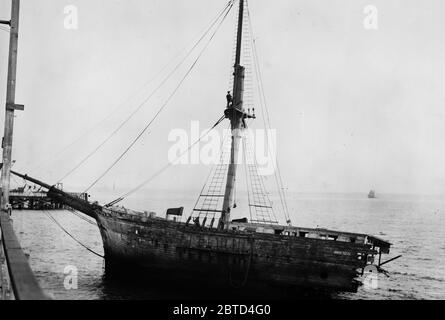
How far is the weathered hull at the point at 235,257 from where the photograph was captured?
17125 mm

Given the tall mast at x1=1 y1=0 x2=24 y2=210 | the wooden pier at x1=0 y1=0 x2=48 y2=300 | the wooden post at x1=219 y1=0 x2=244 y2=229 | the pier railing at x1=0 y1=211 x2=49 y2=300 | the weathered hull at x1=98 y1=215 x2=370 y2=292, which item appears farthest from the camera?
the wooden post at x1=219 y1=0 x2=244 y2=229

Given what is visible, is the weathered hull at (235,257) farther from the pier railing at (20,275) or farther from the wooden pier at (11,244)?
the pier railing at (20,275)

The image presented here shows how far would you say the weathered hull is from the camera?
→ 17.1 metres

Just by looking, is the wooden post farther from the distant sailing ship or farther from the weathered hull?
the weathered hull

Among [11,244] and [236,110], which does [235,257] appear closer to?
[236,110]

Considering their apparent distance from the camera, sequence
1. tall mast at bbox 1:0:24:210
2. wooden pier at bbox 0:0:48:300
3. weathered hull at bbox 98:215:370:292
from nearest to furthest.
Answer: wooden pier at bbox 0:0:48:300 → tall mast at bbox 1:0:24:210 → weathered hull at bbox 98:215:370:292

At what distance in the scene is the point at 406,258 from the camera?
40.2 m

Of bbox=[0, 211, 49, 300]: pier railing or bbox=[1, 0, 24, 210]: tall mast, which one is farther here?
bbox=[1, 0, 24, 210]: tall mast

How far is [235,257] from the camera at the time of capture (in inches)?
720

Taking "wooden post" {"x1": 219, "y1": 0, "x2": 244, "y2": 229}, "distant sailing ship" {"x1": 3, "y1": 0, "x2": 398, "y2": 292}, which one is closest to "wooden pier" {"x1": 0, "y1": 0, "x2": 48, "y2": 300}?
"distant sailing ship" {"x1": 3, "y1": 0, "x2": 398, "y2": 292}

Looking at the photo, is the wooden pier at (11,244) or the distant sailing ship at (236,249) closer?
the wooden pier at (11,244)

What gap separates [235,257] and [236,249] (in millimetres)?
430

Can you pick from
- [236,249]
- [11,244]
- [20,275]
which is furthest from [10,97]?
[236,249]

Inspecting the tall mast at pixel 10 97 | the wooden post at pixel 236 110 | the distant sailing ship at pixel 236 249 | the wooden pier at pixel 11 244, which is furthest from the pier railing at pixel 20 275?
the wooden post at pixel 236 110
